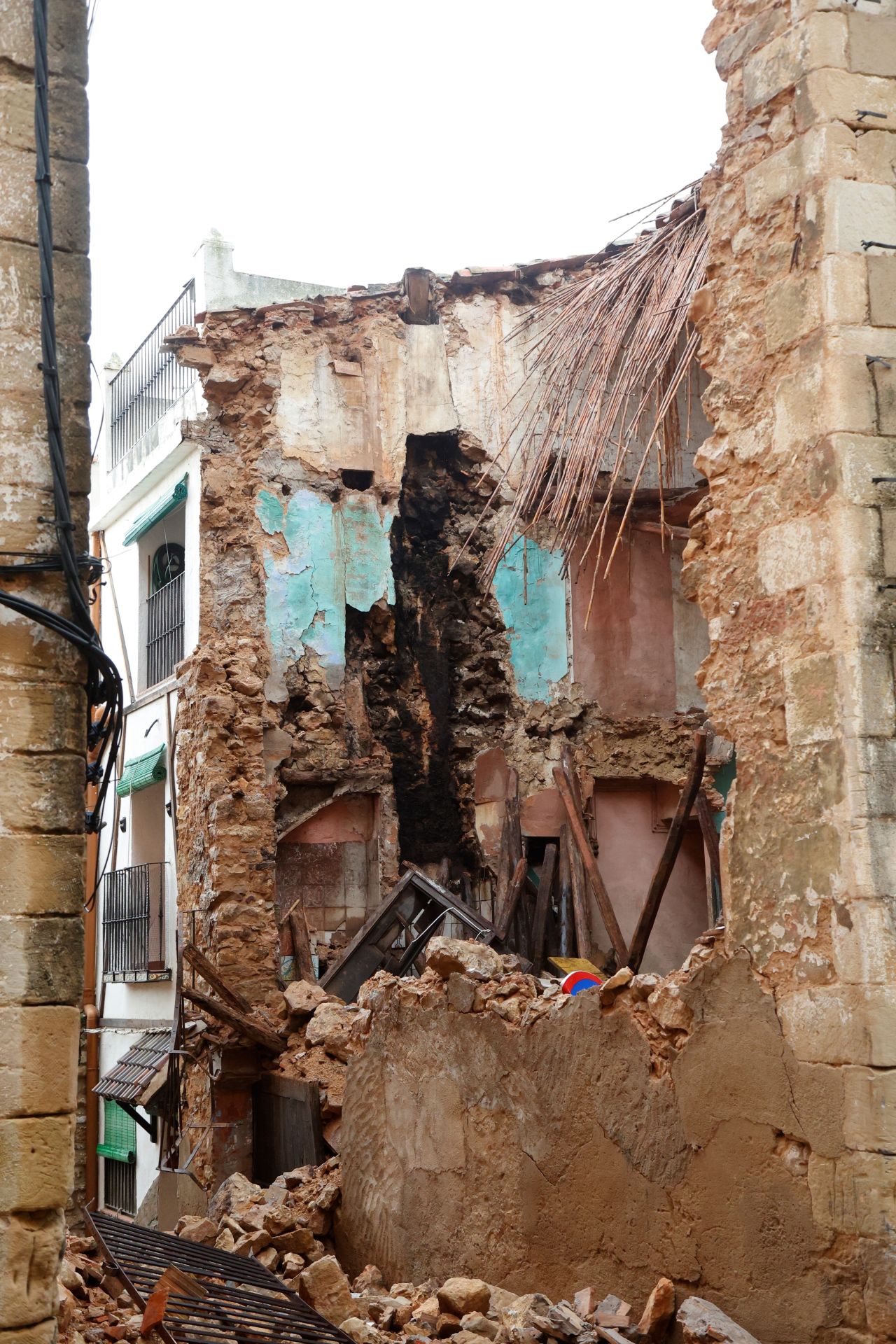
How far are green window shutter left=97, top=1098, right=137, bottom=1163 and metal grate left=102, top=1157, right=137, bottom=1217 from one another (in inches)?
3.5

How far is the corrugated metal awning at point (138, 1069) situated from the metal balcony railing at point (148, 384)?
6.38 meters

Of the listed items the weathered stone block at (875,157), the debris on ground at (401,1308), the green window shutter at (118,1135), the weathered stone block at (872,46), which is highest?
the weathered stone block at (872,46)

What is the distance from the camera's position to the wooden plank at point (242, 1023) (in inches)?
388

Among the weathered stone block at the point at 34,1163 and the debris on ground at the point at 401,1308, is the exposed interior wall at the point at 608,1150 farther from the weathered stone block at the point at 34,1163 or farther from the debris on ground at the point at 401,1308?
the weathered stone block at the point at 34,1163

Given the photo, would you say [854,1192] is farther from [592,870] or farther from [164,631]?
[164,631]

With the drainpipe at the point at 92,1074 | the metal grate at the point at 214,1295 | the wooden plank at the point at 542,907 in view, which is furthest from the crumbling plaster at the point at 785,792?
the drainpipe at the point at 92,1074

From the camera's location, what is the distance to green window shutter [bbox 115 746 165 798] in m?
14.6

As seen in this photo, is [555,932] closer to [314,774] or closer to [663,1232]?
[314,774]

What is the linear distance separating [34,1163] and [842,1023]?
2.68m

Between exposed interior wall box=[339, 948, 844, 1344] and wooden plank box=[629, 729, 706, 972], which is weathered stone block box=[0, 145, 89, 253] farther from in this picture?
wooden plank box=[629, 729, 706, 972]

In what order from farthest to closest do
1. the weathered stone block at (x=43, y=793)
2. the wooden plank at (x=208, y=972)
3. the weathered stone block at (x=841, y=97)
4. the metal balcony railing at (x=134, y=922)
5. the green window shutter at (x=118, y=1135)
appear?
the green window shutter at (x=118, y=1135) < the metal balcony railing at (x=134, y=922) < the wooden plank at (x=208, y=972) < the weathered stone block at (x=841, y=97) < the weathered stone block at (x=43, y=793)

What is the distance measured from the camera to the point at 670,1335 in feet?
17.5

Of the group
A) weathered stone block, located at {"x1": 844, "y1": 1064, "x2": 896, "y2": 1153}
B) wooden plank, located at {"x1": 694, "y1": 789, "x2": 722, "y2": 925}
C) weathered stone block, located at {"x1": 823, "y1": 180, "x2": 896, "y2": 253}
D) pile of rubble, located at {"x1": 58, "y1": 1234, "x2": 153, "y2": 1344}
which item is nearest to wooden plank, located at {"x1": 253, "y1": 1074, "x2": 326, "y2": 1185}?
pile of rubble, located at {"x1": 58, "y1": 1234, "x2": 153, "y2": 1344}

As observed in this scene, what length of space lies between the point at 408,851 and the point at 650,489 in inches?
150
